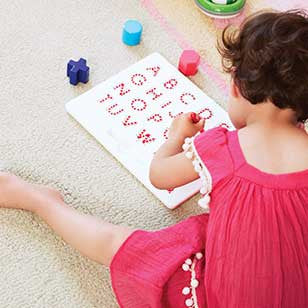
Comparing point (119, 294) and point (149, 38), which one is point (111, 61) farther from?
point (119, 294)

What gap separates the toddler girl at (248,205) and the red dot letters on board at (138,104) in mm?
309

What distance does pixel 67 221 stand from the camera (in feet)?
3.69

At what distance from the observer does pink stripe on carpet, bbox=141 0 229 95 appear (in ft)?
4.64

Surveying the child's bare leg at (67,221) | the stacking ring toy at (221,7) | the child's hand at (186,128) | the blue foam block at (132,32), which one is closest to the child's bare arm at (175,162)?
the child's hand at (186,128)

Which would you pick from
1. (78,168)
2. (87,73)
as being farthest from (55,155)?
(87,73)

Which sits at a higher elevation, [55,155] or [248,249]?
[248,249]

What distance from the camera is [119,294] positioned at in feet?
3.46

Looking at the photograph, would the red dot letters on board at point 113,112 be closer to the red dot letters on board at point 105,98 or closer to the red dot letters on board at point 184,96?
the red dot letters on board at point 105,98

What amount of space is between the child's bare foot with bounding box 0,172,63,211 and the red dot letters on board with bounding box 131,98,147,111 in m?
0.27

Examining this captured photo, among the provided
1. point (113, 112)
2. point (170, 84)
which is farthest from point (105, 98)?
point (170, 84)

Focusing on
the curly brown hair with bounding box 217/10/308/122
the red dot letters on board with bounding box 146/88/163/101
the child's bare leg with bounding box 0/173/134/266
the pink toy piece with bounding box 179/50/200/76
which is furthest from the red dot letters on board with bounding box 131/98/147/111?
the curly brown hair with bounding box 217/10/308/122

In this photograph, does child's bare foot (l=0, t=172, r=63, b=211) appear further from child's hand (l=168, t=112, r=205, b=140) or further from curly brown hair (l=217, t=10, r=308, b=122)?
curly brown hair (l=217, t=10, r=308, b=122)

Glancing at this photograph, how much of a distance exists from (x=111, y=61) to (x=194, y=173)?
476mm

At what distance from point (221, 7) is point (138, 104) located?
1.09 ft
